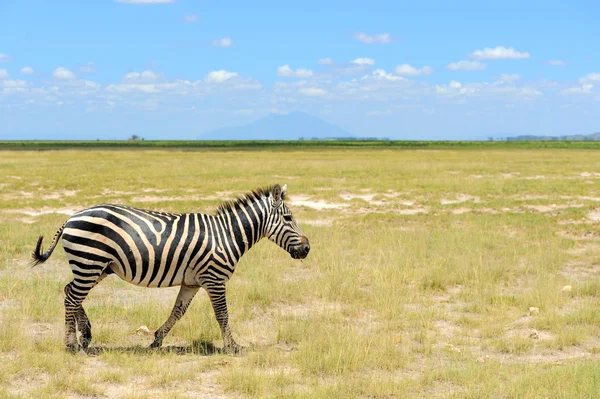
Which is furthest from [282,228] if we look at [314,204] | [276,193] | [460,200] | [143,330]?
[460,200]

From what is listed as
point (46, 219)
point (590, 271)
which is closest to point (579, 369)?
point (590, 271)

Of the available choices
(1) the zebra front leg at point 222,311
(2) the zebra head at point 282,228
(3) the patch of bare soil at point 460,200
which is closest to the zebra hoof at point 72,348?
(1) the zebra front leg at point 222,311

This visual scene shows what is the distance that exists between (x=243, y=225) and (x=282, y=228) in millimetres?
475

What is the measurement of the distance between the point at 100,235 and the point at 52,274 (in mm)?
5334

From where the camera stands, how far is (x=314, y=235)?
15781mm

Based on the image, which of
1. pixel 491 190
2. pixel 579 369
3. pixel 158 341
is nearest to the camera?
pixel 579 369

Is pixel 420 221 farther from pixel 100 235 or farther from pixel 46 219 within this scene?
pixel 100 235

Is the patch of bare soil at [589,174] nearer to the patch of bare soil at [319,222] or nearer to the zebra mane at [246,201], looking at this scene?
the patch of bare soil at [319,222]

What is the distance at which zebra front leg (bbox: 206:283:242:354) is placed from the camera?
7.44 metres

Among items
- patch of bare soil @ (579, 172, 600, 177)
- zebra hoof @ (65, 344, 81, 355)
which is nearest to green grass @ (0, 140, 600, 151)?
patch of bare soil @ (579, 172, 600, 177)

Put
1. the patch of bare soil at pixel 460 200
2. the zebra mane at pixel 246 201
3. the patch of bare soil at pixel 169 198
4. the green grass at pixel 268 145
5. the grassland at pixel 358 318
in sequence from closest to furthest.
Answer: the grassland at pixel 358 318, the zebra mane at pixel 246 201, the patch of bare soil at pixel 460 200, the patch of bare soil at pixel 169 198, the green grass at pixel 268 145

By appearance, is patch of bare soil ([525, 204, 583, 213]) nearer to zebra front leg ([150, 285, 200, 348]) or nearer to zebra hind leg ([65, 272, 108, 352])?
zebra front leg ([150, 285, 200, 348])

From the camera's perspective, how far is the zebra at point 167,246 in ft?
23.4

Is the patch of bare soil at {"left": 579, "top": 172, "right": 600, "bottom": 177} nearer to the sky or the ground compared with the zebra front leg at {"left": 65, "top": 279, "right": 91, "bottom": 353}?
nearer to the sky
